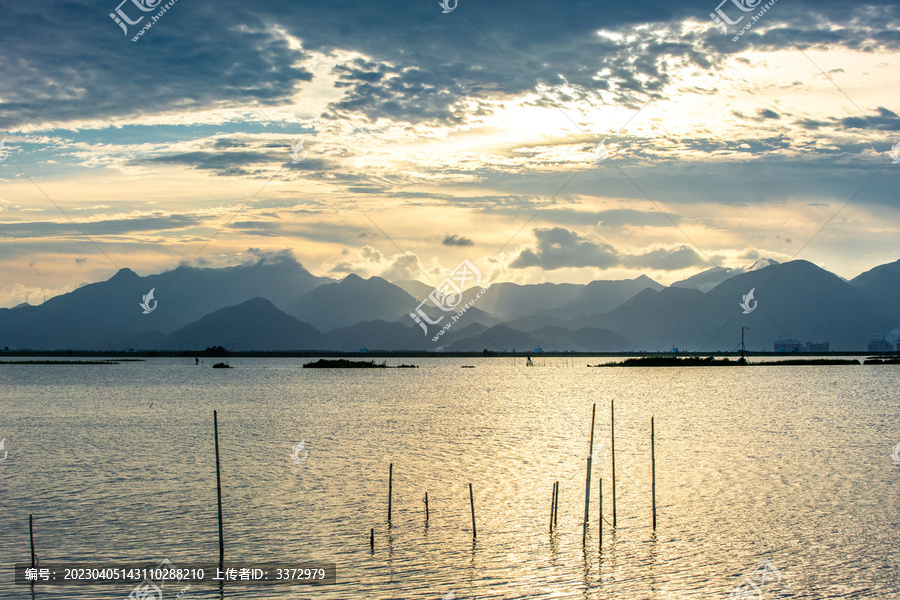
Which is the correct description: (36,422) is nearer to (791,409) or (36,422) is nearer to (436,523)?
(436,523)

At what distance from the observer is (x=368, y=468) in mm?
37312

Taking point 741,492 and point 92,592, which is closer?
point 92,592

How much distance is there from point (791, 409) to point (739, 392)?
2554 cm

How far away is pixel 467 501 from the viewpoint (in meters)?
29.4

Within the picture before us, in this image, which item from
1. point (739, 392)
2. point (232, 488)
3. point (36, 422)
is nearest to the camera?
point (232, 488)

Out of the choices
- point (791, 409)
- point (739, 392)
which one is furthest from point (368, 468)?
point (739, 392)

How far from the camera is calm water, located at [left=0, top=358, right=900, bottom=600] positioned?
811 inches

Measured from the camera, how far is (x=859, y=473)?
118 ft

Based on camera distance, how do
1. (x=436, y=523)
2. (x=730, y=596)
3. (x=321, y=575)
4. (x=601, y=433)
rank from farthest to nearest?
(x=601, y=433), (x=436, y=523), (x=321, y=575), (x=730, y=596)

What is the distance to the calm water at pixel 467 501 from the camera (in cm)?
2061

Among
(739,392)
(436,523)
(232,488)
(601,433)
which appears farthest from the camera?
(739,392)

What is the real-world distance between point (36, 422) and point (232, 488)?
39.3 m

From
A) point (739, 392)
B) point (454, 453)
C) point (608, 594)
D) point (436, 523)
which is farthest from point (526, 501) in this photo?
point (739, 392)

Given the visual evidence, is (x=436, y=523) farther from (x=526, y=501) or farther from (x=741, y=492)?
(x=741, y=492)
